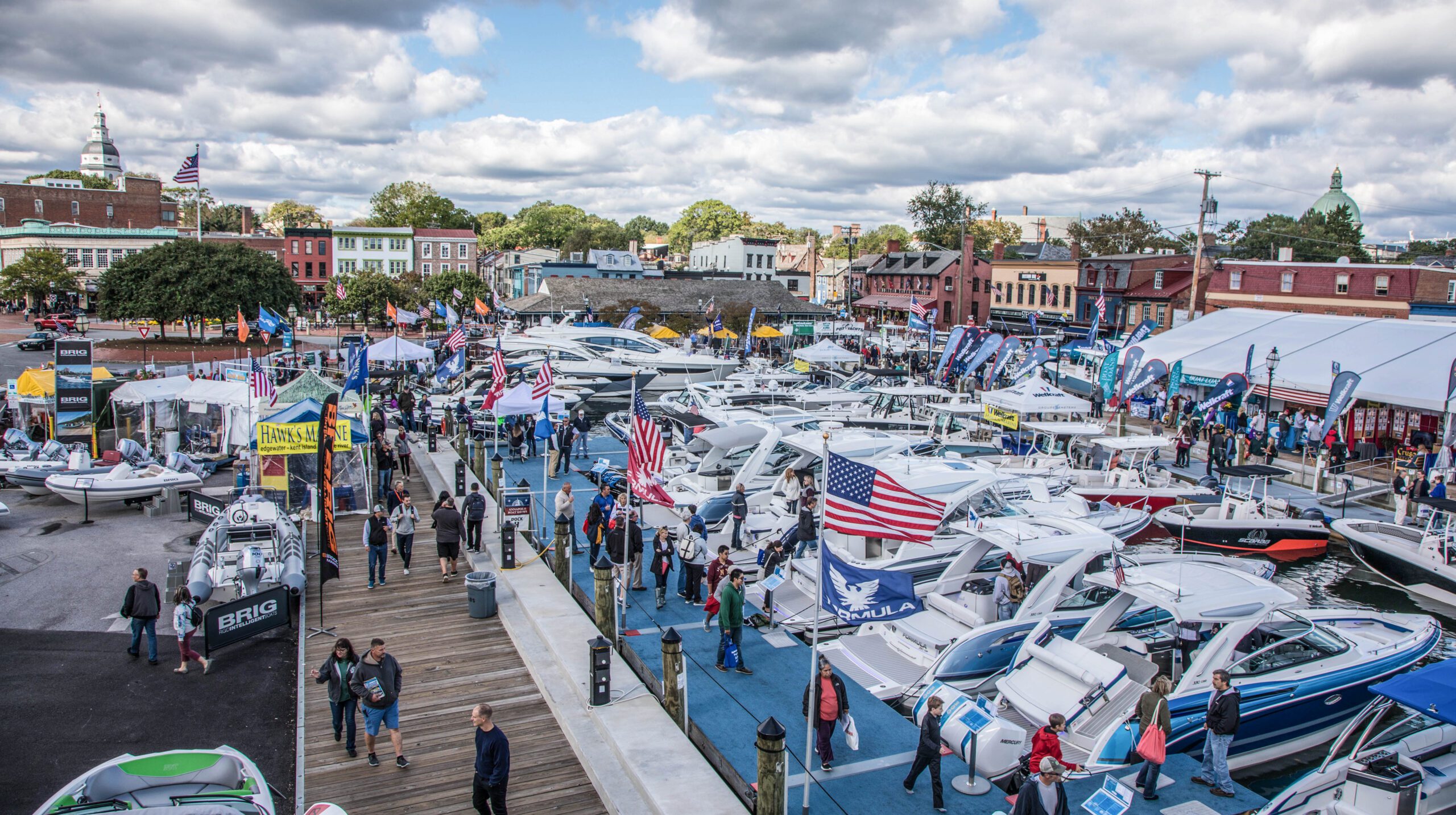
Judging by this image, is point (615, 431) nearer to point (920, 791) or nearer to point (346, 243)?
point (920, 791)

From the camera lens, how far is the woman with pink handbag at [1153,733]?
30.1 feet

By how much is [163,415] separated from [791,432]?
19.3 meters

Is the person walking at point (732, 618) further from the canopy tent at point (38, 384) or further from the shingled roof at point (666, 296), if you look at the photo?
the shingled roof at point (666, 296)

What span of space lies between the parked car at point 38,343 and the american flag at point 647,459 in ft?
173

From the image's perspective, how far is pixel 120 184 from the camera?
10119 cm

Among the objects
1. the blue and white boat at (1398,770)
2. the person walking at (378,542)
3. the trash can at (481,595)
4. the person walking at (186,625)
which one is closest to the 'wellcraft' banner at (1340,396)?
the blue and white boat at (1398,770)

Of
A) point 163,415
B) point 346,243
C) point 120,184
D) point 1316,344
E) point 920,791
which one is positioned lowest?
point 920,791

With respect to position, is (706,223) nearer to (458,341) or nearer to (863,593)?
(458,341)

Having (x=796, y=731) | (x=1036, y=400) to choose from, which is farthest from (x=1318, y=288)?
(x=796, y=731)

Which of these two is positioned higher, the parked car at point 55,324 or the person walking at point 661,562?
the parked car at point 55,324

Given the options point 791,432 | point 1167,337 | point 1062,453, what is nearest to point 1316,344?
point 1167,337

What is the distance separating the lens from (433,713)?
10.8m

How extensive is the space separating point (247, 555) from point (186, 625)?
237 centimetres

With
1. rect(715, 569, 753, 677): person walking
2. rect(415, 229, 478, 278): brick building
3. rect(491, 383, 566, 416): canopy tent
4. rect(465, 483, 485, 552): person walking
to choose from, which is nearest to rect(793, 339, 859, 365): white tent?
rect(491, 383, 566, 416): canopy tent
